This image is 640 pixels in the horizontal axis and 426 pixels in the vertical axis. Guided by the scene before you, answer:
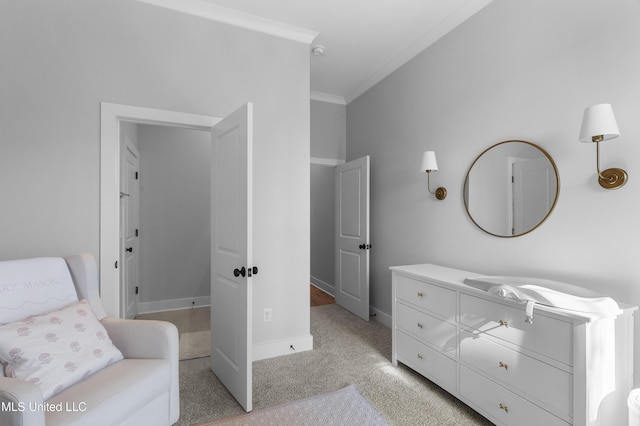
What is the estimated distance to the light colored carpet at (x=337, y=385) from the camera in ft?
6.48

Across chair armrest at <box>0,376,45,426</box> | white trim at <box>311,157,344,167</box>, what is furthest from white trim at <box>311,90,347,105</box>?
chair armrest at <box>0,376,45,426</box>

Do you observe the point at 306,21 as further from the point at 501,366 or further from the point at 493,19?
the point at 501,366

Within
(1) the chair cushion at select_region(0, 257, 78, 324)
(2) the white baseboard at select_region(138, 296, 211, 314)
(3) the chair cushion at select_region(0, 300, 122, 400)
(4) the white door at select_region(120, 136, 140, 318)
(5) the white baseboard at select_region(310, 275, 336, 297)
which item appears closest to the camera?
(3) the chair cushion at select_region(0, 300, 122, 400)

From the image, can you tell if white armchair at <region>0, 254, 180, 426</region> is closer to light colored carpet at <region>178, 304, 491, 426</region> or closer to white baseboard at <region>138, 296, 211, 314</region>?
light colored carpet at <region>178, 304, 491, 426</region>

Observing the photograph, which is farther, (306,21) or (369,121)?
(369,121)

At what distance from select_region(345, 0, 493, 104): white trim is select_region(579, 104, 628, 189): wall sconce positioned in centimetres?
129

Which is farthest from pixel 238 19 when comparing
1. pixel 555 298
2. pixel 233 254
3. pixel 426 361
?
pixel 426 361

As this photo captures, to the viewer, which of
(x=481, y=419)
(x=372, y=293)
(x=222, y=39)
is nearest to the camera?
(x=481, y=419)

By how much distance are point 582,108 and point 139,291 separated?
14.7 feet

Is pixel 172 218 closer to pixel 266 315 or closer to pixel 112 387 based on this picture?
pixel 266 315

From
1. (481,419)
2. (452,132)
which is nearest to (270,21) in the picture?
(452,132)

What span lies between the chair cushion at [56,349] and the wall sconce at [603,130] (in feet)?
8.55

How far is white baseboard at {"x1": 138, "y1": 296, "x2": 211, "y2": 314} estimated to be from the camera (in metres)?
3.98

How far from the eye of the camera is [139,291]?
3.94 metres
